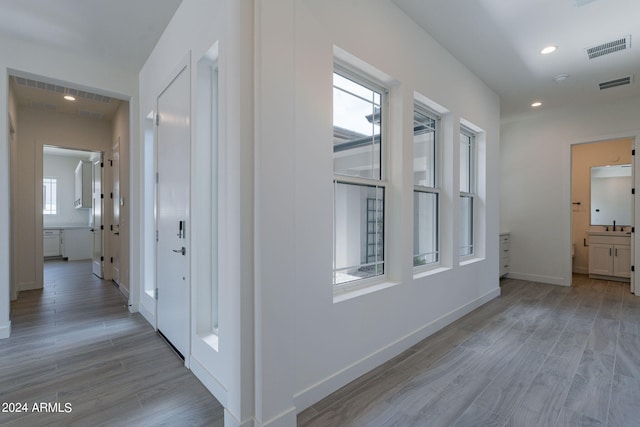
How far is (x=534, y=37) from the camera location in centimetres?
309

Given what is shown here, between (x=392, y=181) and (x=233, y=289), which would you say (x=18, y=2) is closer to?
(x=233, y=289)

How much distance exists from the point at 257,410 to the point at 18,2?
11.9 feet

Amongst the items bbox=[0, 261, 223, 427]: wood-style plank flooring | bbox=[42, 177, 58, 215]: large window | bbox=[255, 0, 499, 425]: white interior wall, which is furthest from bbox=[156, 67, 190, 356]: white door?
bbox=[42, 177, 58, 215]: large window

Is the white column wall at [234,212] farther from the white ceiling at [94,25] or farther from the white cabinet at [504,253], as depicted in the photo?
the white cabinet at [504,253]

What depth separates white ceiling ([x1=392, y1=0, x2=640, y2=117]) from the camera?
263cm

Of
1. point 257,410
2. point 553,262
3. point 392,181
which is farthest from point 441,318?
point 553,262

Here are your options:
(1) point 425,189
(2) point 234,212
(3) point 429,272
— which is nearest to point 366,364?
(3) point 429,272

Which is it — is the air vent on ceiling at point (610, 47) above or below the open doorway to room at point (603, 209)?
above

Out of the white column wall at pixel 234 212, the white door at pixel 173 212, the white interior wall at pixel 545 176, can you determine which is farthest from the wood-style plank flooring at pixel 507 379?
the white interior wall at pixel 545 176

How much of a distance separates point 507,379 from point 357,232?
60.2 inches

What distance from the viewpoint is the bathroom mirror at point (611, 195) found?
18.7ft

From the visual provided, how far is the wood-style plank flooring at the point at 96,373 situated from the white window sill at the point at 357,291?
102cm

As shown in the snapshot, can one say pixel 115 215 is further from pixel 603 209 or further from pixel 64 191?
pixel 603 209

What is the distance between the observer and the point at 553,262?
5.27 m
